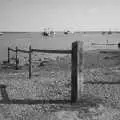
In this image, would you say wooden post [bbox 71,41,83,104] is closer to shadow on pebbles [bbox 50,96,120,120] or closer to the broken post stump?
shadow on pebbles [bbox 50,96,120,120]

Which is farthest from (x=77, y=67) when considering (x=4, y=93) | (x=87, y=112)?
(x=4, y=93)

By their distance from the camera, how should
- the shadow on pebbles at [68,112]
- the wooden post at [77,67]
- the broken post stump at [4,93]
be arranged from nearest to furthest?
the shadow on pebbles at [68,112] < the wooden post at [77,67] < the broken post stump at [4,93]

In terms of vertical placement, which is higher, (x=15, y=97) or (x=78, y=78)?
(x=78, y=78)

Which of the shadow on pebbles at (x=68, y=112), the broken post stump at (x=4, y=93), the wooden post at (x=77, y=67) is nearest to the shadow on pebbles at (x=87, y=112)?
the shadow on pebbles at (x=68, y=112)

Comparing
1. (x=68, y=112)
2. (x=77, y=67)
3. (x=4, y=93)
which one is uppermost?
(x=77, y=67)

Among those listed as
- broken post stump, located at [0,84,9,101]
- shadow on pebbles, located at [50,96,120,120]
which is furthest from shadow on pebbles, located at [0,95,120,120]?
broken post stump, located at [0,84,9,101]

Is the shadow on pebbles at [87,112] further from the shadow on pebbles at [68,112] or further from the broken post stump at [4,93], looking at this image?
the broken post stump at [4,93]

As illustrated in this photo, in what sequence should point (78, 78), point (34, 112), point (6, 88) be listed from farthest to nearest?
point (6, 88) → point (78, 78) → point (34, 112)

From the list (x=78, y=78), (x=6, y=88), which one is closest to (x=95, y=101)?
(x=78, y=78)

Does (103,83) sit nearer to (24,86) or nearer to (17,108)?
(24,86)

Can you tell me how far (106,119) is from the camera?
455 cm

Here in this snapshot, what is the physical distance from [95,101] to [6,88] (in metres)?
3.98

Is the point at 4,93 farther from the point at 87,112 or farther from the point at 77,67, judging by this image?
the point at 87,112

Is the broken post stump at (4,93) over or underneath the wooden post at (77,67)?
underneath
